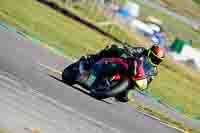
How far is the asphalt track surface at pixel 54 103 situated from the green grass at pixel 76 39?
4.87 meters

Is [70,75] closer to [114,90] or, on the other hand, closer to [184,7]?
[114,90]

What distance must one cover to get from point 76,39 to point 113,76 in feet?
35.6

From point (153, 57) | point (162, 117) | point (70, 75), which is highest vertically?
point (153, 57)

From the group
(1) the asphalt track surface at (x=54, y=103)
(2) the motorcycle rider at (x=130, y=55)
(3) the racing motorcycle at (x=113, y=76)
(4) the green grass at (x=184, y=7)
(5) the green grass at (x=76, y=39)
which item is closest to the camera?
(1) the asphalt track surface at (x=54, y=103)

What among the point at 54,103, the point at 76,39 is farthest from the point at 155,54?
the point at 76,39

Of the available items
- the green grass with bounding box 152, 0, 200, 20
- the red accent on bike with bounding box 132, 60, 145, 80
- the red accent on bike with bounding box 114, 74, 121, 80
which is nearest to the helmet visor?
the red accent on bike with bounding box 132, 60, 145, 80

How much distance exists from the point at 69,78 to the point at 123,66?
1.31 meters

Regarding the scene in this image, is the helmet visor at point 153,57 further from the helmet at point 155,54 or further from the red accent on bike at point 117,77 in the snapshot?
the red accent on bike at point 117,77

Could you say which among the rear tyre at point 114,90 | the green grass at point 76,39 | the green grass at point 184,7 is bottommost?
the green grass at point 184,7

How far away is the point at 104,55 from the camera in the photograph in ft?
52.2

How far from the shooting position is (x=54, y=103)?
42.2 ft

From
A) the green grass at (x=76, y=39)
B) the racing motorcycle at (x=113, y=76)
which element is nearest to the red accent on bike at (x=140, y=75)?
the racing motorcycle at (x=113, y=76)

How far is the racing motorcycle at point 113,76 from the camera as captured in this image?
1491 centimetres

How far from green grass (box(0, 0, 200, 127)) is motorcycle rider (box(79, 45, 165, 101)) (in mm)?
5879
